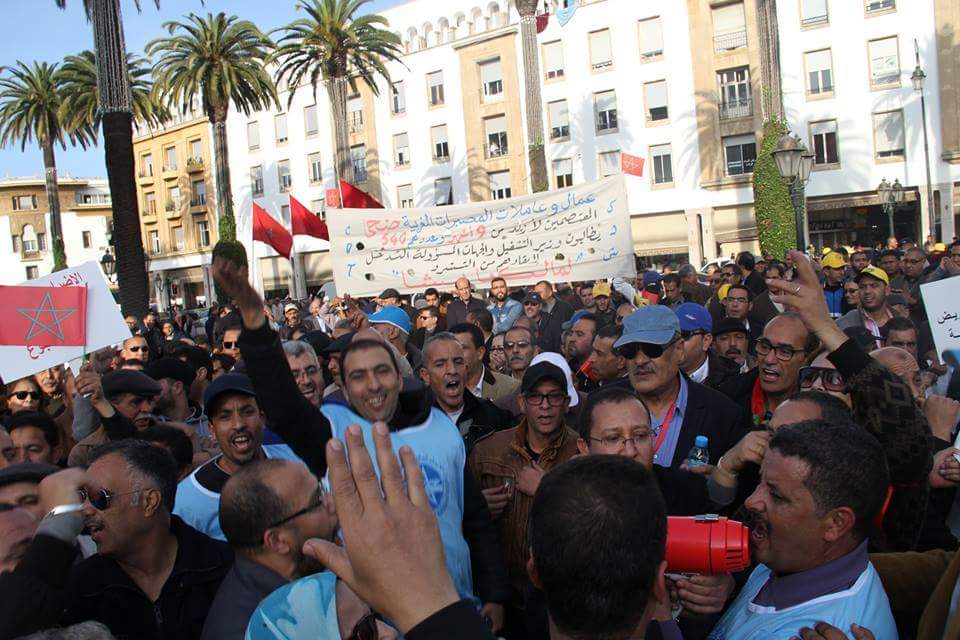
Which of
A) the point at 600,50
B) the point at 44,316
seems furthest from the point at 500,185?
the point at 44,316

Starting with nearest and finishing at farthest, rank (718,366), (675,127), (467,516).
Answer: (467,516)
(718,366)
(675,127)

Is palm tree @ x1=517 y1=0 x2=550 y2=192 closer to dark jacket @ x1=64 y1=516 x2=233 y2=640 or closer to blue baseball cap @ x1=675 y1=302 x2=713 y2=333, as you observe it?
blue baseball cap @ x1=675 y1=302 x2=713 y2=333

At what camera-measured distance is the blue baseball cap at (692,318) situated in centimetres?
581

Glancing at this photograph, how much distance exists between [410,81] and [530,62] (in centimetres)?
1549

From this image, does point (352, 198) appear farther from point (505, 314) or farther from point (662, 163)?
point (662, 163)

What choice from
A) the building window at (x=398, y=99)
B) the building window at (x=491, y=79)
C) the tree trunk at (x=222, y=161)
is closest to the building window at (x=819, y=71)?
the building window at (x=491, y=79)

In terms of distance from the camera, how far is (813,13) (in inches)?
1233

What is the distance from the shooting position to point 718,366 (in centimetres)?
593

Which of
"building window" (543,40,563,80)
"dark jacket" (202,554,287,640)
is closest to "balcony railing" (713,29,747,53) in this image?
"building window" (543,40,563,80)

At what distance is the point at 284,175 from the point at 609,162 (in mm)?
20078

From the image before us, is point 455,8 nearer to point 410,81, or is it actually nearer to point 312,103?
point 410,81

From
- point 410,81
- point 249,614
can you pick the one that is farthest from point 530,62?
point 249,614

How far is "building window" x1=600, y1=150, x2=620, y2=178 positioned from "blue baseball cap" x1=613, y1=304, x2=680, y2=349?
31.9 metres

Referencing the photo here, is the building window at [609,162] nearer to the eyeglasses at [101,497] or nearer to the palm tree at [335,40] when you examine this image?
the palm tree at [335,40]
